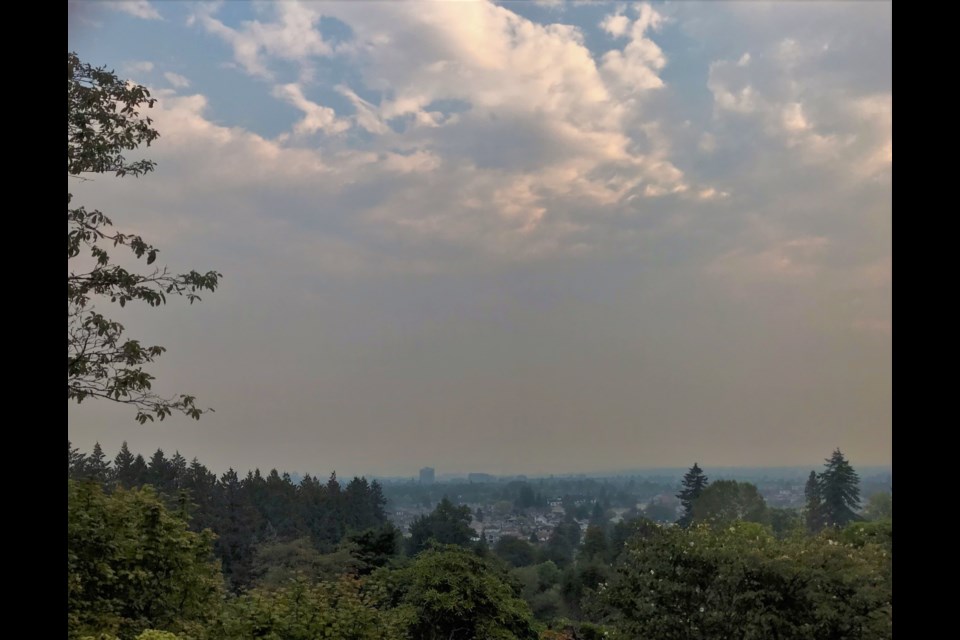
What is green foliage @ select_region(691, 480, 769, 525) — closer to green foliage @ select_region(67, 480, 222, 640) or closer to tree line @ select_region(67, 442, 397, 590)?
tree line @ select_region(67, 442, 397, 590)

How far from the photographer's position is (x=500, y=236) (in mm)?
13188

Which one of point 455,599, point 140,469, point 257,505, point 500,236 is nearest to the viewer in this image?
point 455,599

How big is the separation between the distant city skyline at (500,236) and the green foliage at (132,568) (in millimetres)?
1579

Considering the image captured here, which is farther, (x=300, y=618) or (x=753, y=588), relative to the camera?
(x=753, y=588)

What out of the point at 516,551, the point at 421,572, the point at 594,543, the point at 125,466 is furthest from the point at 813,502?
the point at 125,466

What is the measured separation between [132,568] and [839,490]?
9.90 m

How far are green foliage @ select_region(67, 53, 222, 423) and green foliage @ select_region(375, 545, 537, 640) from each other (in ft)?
15.4

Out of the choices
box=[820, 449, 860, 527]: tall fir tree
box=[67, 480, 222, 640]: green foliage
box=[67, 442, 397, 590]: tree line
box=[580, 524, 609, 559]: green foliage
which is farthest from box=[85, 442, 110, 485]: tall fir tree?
box=[820, 449, 860, 527]: tall fir tree

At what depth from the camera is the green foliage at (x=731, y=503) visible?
9.81 m

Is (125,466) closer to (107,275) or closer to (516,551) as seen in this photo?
(516,551)

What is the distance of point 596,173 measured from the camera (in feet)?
42.1

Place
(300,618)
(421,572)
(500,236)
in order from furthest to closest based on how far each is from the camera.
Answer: (500,236), (421,572), (300,618)
